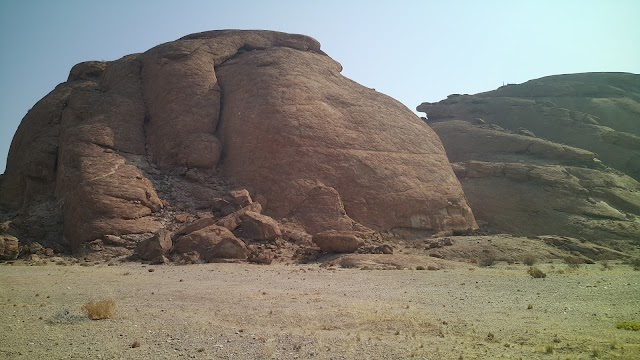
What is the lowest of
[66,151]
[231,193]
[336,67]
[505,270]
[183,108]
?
[505,270]

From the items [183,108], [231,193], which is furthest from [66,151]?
[231,193]

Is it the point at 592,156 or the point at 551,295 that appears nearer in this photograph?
the point at 551,295

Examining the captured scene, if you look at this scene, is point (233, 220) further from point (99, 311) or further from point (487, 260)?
point (99, 311)

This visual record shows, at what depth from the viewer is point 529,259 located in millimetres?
23172

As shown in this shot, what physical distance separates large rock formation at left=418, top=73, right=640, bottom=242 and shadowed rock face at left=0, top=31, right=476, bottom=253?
20.8 ft

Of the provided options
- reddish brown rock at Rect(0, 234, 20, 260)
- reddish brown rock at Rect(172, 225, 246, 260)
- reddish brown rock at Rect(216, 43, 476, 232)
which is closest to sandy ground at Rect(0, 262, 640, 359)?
reddish brown rock at Rect(172, 225, 246, 260)

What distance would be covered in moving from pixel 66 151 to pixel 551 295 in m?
22.6

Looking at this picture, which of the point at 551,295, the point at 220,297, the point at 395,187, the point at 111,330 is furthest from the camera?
the point at 395,187

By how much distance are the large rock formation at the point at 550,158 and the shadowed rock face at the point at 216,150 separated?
20.8 ft

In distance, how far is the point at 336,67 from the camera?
3672 centimetres

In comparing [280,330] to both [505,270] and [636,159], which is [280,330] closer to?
[505,270]

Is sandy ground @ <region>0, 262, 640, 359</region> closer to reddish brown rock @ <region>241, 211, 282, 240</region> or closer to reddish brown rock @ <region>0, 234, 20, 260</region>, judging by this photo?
reddish brown rock @ <region>0, 234, 20, 260</region>

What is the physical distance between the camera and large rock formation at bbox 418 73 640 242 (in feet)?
113

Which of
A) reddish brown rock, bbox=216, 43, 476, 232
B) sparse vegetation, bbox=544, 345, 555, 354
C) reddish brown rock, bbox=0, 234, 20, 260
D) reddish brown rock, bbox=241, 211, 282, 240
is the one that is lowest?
reddish brown rock, bbox=0, 234, 20, 260
